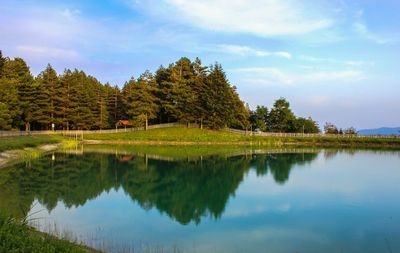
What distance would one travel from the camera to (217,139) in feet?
233

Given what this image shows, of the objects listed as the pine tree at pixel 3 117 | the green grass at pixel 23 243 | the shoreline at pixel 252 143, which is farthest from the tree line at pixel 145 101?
the green grass at pixel 23 243

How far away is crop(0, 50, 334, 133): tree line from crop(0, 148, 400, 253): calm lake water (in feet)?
114

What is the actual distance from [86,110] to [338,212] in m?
62.7

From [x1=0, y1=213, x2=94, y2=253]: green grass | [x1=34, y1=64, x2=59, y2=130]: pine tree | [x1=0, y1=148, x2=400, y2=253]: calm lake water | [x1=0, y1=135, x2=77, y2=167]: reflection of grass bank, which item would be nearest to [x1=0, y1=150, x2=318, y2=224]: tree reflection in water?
[x1=0, y1=148, x2=400, y2=253]: calm lake water

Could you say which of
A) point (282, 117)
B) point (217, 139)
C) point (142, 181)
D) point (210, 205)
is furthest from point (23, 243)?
point (282, 117)

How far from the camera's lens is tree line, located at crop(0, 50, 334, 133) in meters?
69.5

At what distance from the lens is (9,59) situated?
2874 inches

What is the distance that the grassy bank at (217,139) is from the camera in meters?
70.1

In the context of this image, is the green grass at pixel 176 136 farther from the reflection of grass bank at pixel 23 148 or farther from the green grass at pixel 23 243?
the green grass at pixel 23 243

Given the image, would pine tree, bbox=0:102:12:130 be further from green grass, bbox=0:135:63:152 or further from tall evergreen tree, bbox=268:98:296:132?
tall evergreen tree, bbox=268:98:296:132

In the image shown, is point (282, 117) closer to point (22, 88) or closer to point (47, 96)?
point (47, 96)

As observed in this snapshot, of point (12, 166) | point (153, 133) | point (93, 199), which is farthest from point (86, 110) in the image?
point (93, 199)

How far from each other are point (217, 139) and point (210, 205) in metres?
49.8

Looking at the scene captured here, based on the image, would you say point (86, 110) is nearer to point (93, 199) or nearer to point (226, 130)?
point (226, 130)
